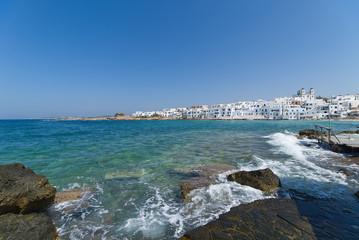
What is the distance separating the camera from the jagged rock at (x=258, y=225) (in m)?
3.71

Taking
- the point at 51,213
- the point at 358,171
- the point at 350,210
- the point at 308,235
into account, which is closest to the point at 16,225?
the point at 51,213

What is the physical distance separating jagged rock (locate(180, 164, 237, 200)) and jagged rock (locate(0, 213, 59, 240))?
14.3 feet

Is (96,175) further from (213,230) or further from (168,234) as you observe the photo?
(213,230)

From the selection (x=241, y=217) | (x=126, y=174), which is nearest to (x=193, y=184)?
(x=241, y=217)

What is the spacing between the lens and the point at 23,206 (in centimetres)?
482

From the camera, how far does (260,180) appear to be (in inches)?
280

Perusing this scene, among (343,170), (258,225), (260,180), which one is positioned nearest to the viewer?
(258,225)

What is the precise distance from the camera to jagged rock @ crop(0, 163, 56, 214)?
4.62 metres

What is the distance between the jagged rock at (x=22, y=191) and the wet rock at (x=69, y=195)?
554 millimetres

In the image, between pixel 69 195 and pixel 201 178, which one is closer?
pixel 69 195

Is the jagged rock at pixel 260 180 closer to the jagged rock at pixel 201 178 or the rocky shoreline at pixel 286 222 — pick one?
the rocky shoreline at pixel 286 222

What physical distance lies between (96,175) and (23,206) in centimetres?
465

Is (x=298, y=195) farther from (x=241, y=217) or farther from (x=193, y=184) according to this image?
(x=193, y=184)

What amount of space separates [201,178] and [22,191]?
690cm
